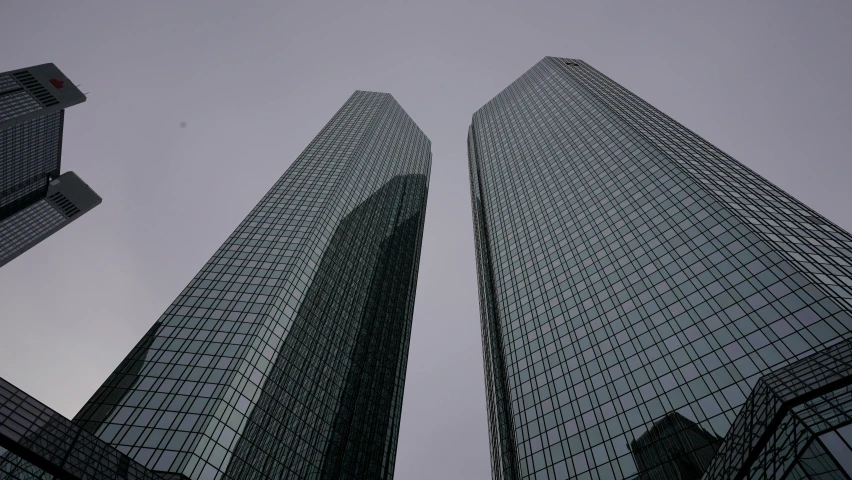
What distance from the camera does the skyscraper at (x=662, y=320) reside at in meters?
26.5

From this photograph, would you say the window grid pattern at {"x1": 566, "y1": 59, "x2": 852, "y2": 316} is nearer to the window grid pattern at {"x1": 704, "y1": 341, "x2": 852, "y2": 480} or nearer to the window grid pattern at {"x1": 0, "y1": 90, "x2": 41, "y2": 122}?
the window grid pattern at {"x1": 704, "y1": 341, "x2": 852, "y2": 480}

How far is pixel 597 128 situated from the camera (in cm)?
9869

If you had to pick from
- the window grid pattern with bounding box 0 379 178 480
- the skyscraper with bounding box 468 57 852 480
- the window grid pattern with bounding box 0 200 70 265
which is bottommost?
the window grid pattern with bounding box 0 379 178 480

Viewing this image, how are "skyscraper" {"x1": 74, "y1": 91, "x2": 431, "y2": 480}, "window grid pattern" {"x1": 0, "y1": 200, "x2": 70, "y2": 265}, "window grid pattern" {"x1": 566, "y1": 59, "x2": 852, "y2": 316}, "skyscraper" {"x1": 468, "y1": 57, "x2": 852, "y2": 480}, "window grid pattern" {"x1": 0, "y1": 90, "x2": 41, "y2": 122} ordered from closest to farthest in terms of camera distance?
1. "skyscraper" {"x1": 468, "y1": 57, "x2": 852, "y2": 480}
2. "window grid pattern" {"x1": 566, "y1": 59, "x2": 852, "y2": 316}
3. "skyscraper" {"x1": 74, "y1": 91, "x2": 431, "y2": 480}
4. "window grid pattern" {"x1": 0, "y1": 90, "x2": 41, "y2": 122}
5. "window grid pattern" {"x1": 0, "y1": 200, "x2": 70, "y2": 265}

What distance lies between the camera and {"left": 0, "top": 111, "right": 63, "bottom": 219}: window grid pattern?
154500 mm

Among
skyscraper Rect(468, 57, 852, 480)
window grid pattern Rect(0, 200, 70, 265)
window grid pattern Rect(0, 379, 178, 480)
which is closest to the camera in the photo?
skyscraper Rect(468, 57, 852, 480)

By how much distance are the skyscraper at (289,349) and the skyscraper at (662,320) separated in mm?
21347

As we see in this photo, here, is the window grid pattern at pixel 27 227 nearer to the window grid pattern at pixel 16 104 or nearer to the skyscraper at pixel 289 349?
the window grid pattern at pixel 16 104

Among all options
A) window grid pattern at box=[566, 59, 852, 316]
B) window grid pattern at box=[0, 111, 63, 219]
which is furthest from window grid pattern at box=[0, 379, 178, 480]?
window grid pattern at box=[0, 111, 63, 219]

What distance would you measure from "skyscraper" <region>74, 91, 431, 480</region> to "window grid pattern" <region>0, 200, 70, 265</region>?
123284mm

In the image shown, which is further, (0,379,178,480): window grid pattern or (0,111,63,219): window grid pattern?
(0,111,63,219): window grid pattern

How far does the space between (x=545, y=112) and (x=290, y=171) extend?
65.7m

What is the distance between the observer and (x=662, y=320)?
176ft

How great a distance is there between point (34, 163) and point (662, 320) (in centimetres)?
19880
